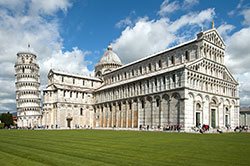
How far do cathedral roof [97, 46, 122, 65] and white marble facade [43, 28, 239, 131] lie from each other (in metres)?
9.20

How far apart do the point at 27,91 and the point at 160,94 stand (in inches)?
2236

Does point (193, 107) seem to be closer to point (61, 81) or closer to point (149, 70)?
point (149, 70)

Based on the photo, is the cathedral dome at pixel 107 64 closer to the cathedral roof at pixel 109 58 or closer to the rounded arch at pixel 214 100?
the cathedral roof at pixel 109 58

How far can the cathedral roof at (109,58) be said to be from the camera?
280 feet

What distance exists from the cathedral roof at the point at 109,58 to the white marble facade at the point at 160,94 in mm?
9201

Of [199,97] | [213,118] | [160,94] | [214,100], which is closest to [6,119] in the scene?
[160,94]

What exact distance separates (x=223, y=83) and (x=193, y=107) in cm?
1306

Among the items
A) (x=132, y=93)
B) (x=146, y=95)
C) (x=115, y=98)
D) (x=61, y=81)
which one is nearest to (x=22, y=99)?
(x=61, y=81)

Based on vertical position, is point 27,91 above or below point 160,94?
above

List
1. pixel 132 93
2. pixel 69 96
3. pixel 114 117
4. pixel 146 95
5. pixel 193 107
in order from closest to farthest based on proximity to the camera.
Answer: pixel 193 107 < pixel 146 95 < pixel 132 93 < pixel 114 117 < pixel 69 96

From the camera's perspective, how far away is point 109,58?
3406 inches

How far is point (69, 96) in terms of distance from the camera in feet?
228

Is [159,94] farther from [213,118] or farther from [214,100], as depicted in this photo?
[213,118]

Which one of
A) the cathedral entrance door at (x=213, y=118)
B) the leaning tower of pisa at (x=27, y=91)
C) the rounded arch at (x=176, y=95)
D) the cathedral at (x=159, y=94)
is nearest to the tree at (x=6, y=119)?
the leaning tower of pisa at (x=27, y=91)
